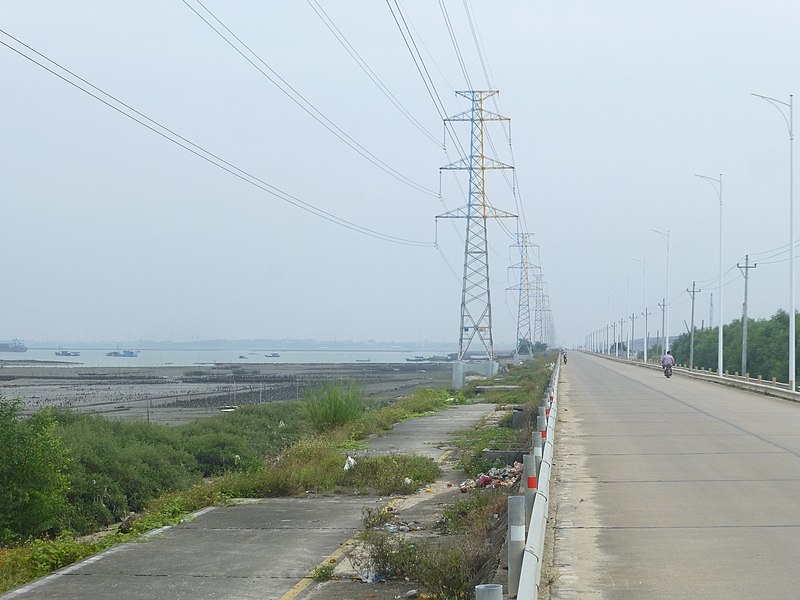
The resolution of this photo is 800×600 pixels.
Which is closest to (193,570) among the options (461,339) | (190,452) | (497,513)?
(497,513)

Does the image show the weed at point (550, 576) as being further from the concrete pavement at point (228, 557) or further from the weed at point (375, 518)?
the weed at point (375, 518)

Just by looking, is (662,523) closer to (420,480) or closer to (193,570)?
(193,570)

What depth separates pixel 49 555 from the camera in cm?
1342

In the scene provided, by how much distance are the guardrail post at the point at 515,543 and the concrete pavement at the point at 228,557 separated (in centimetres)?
369

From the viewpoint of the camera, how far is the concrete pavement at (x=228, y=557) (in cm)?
1102

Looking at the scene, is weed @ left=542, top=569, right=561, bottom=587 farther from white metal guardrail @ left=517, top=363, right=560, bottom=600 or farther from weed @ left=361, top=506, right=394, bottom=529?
weed @ left=361, top=506, right=394, bottom=529

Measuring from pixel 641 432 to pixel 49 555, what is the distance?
1496cm

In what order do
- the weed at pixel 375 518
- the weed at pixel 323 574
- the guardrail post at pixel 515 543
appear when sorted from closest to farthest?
the guardrail post at pixel 515 543
the weed at pixel 323 574
the weed at pixel 375 518

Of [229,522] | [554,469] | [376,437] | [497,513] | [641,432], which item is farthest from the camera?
[376,437]

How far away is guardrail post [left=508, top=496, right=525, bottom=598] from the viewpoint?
765 cm

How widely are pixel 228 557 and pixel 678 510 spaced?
5.81 meters

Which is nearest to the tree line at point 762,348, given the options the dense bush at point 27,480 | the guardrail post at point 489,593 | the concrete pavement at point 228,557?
the concrete pavement at point 228,557

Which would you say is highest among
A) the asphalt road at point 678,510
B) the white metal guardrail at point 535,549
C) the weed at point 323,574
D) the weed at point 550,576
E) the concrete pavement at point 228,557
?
the white metal guardrail at point 535,549

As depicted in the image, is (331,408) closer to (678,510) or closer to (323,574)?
(678,510)
